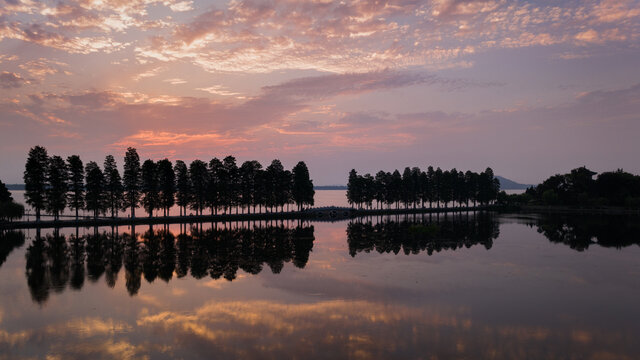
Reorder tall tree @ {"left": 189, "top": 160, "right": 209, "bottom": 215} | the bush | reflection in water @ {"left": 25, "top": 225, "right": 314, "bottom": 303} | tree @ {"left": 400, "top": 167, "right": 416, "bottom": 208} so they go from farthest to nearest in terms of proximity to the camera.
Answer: tree @ {"left": 400, "top": 167, "right": 416, "bottom": 208}
tall tree @ {"left": 189, "top": 160, "right": 209, "bottom": 215}
the bush
reflection in water @ {"left": 25, "top": 225, "right": 314, "bottom": 303}

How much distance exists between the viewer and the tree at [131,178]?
78.9m

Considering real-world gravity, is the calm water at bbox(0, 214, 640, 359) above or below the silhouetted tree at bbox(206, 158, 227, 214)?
below

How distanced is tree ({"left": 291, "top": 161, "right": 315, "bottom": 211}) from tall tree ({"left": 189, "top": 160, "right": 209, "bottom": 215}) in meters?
24.4

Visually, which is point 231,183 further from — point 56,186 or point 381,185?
point 381,185

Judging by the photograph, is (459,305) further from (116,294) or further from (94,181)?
(94,181)

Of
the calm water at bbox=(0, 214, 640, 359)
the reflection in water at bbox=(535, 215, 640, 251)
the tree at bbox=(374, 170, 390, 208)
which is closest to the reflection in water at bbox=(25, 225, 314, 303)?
the calm water at bbox=(0, 214, 640, 359)

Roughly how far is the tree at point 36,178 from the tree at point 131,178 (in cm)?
1353

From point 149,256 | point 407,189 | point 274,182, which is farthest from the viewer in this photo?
point 407,189

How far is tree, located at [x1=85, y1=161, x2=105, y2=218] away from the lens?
74113 millimetres

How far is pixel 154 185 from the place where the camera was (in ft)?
266

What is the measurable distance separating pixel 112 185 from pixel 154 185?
7782mm

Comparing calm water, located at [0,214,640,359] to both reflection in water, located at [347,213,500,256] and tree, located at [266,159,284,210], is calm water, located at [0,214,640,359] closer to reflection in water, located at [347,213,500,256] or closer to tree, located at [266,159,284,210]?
reflection in water, located at [347,213,500,256]

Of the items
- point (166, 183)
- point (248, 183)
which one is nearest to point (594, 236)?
point (248, 183)

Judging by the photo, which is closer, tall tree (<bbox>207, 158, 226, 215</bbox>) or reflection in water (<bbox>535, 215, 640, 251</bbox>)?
reflection in water (<bbox>535, 215, 640, 251</bbox>)
